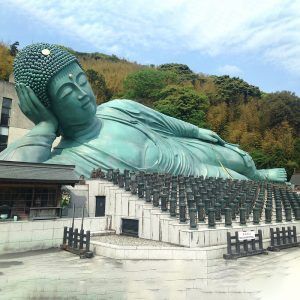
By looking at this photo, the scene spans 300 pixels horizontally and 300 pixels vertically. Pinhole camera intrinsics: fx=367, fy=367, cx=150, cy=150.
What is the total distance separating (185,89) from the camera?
44.4 meters

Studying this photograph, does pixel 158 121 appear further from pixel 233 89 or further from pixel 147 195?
pixel 233 89

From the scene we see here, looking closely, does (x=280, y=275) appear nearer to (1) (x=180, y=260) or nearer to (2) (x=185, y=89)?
(1) (x=180, y=260)

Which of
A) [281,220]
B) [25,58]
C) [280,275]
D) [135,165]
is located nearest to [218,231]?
[280,275]

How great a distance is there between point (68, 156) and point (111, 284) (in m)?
9.49

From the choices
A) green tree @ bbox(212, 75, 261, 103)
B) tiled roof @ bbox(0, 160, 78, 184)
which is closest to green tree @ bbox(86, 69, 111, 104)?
green tree @ bbox(212, 75, 261, 103)

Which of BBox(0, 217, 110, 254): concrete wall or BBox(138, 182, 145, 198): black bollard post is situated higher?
BBox(138, 182, 145, 198): black bollard post

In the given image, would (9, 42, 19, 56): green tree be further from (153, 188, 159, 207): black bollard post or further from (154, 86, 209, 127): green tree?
(153, 188, 159, 207): black bollard post

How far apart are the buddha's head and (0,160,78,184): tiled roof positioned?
12.9 ft

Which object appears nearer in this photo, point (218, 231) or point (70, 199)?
point (218, 231)

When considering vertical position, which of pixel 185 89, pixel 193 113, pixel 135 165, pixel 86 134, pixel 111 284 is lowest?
pixel 111 284

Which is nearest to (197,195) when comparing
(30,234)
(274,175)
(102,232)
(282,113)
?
(102,232)

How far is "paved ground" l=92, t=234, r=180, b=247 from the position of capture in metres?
9.89

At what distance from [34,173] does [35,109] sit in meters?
4.76

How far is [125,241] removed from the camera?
10609 mm
